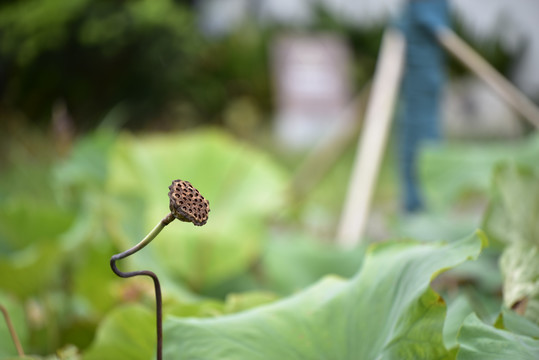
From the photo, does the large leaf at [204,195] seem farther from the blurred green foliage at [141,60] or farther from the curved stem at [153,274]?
the blurred green foliage at [141,60]

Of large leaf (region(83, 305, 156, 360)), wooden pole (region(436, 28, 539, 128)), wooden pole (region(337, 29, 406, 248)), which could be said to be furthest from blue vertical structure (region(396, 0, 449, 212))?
large leaf (region(83, 305, 156, 360))

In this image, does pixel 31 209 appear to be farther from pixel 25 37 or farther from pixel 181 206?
pixel 25 37

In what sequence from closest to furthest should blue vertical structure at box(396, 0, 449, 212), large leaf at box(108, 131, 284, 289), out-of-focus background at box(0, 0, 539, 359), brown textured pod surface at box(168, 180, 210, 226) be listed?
brown textured pod surface at box(168, 180, 210, 226) < out-of-focus background at box(0, 0, 539, 359) < large leaf at box(108, 131, 284, 289) < blue vertical structure at box(396, 0, 449, 212)

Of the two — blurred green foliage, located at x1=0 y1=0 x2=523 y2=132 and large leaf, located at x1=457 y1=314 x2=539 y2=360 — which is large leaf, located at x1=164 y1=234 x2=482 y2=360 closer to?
large leaf, located at x1=457 y1=314 x2=539 y2=360

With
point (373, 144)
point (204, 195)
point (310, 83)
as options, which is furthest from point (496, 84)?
point (310, 83)

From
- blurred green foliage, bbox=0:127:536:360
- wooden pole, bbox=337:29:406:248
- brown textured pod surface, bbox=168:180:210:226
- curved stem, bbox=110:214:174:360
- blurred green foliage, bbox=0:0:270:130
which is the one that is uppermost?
blurred green foliage, bbox=0:0:270:130

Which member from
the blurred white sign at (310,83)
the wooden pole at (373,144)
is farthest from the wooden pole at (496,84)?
the blurred white sign at (310,83)

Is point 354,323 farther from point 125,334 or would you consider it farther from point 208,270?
point 208,270
